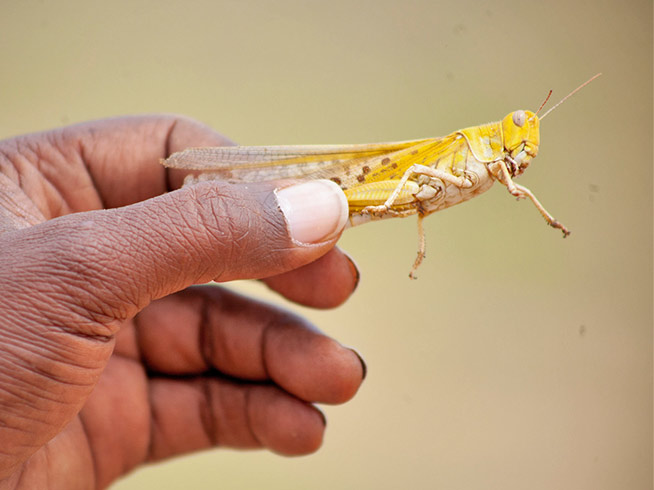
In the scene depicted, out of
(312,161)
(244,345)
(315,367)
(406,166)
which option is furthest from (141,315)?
(406,166)

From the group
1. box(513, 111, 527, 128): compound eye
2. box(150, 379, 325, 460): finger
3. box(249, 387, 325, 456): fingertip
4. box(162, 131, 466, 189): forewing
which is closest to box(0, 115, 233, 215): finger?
box(162, 131, 466, 189): forewing

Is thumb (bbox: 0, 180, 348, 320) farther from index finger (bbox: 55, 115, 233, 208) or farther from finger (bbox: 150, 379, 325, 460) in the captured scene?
finger (bbox: 150, 379, 325, 460)

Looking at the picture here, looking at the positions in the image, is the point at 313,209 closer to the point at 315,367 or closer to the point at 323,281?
the point at 323,281

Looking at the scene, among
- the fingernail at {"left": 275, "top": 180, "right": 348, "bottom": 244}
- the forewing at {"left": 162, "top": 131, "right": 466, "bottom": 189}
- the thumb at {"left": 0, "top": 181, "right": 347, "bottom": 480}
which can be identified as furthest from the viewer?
the forewing at {"left": 162, "top": 131, "right": 466, "bottom": 189}

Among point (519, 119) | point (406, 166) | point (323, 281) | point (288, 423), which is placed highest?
point (519, 119)

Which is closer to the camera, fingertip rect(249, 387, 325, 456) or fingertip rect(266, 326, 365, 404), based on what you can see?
fingertip rect(266, 326, 365, 404)

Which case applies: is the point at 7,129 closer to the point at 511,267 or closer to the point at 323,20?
the point at 323,20

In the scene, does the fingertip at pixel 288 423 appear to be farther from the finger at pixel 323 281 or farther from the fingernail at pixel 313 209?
the fingernail at pixel 313 209
